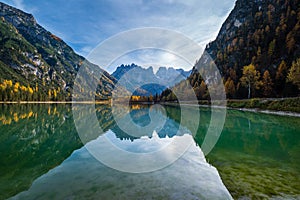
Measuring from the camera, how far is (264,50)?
281ft

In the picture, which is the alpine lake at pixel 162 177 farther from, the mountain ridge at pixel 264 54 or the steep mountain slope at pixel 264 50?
the steep mountain slope at pixel 264 50

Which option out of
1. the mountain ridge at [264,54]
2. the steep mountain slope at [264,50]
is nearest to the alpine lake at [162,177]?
the mountain ridge at [264,54]

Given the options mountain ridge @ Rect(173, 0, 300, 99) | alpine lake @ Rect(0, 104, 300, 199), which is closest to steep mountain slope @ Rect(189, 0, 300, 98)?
mountain ridge @ Rect(173, 0, 300, 99)

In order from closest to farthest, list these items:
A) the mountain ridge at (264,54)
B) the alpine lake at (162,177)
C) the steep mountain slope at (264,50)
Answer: the alpine lake at (162,177) → the mountain ridge at (264,54) → the steep mountain slope at (264,50)

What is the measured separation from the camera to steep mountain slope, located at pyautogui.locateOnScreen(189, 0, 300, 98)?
59.4m

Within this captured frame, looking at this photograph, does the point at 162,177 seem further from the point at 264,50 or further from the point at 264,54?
the point at 264,50

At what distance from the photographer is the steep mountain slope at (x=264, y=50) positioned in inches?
2340

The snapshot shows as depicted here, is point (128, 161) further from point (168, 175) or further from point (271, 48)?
point (271, 48)

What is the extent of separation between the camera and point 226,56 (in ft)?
387

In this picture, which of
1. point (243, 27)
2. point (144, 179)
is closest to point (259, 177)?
point (144, 179)

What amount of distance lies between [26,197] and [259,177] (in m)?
9.89

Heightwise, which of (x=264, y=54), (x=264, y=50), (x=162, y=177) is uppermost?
(x=264, y=50)

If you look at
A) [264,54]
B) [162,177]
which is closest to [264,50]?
[264,54]

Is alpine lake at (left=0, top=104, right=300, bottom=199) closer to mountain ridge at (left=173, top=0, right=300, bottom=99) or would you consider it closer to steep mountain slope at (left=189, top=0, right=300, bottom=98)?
mountain ridge at (left=173, top=0, right=300, bottom=99)
